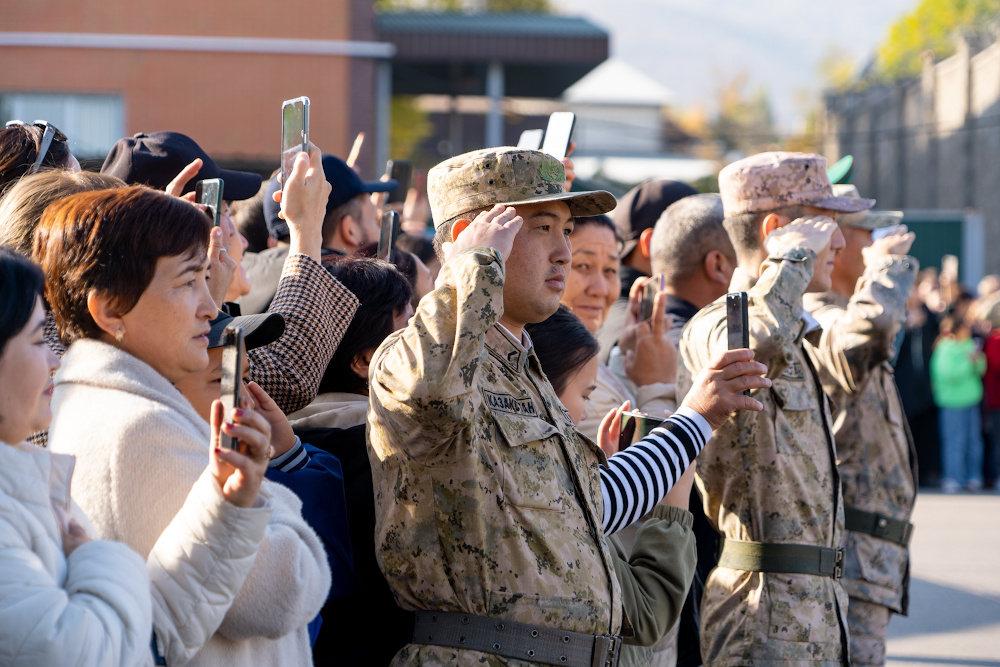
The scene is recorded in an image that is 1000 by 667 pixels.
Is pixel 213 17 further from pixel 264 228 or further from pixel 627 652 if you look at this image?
pixel 627 652

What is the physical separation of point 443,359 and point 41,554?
2.42ft

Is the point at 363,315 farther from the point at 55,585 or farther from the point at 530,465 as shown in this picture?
the point at 55,585

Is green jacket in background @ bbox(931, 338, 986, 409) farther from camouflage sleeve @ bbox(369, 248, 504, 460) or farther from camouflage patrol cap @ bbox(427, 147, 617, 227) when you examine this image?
camouflage sleeve @ bbox(369, 248, 504, 460)

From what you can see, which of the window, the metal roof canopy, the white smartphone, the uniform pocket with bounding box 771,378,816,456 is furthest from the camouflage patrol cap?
the window

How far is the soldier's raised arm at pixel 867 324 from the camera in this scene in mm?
3971

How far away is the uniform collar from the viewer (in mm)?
2283

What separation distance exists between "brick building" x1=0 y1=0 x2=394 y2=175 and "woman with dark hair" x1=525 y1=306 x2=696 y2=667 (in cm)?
1600

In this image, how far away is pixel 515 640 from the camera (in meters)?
2.04

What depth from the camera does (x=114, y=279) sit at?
186 cm

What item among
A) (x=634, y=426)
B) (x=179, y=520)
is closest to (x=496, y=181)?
(x=634, y=426)

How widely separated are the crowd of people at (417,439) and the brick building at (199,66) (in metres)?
15.4

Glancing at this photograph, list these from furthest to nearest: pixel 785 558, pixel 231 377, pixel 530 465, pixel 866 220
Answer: pixel 866 220 → pixel 785 558 → pixel 530 465 → pixel 231 377

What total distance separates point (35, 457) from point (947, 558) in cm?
791

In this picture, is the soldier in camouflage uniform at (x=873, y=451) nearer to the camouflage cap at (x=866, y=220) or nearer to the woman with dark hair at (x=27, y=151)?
the camouflage cap at (x=866, y=220)
